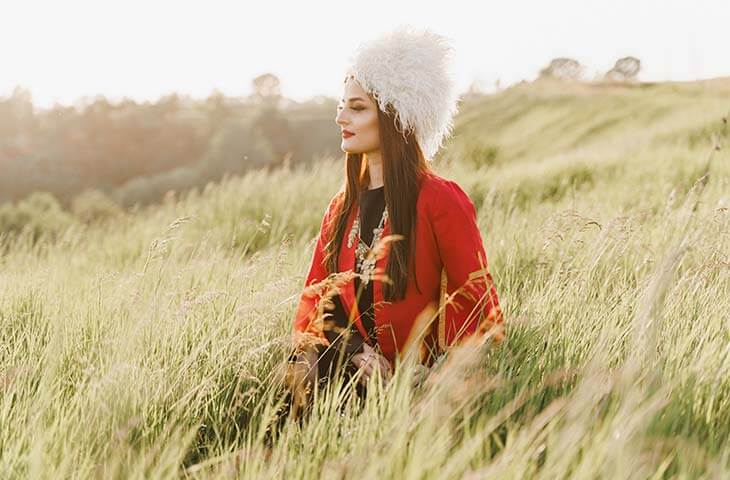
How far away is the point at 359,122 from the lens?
2883mm

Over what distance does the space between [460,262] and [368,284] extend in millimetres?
389

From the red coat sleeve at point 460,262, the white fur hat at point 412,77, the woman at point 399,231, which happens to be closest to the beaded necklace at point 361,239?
the woman at point 399,231

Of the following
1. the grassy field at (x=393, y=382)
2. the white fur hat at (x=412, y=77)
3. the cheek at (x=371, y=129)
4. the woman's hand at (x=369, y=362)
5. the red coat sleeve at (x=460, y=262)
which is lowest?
the woman's hand at (x=369, y=362)

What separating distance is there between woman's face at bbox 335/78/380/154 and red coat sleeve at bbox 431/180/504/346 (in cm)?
36

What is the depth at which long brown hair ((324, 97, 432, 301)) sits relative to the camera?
2.71 m

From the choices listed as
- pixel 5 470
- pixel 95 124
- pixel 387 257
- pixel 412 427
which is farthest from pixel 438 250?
pixel 95 124

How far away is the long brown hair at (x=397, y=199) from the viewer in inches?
107

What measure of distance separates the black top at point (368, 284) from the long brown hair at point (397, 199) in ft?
0.28

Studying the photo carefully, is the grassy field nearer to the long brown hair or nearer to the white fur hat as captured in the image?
the long brown hair

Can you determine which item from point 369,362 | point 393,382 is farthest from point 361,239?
point 393,382

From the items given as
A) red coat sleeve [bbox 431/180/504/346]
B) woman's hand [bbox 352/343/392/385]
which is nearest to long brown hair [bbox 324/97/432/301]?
red coat sleeve [bbox 431/180/504/346]

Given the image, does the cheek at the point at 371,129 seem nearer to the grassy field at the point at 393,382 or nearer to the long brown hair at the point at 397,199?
the long brown hair at the point at 397,199

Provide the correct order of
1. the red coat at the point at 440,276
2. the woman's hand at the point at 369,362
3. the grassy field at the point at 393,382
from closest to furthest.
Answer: the grassy field at the point at 393,382
the woman's hand at the point at 369,362
the red coat at the point at 440,276

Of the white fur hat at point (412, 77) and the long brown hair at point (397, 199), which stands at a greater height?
the white fur hat at point (412, 77)
